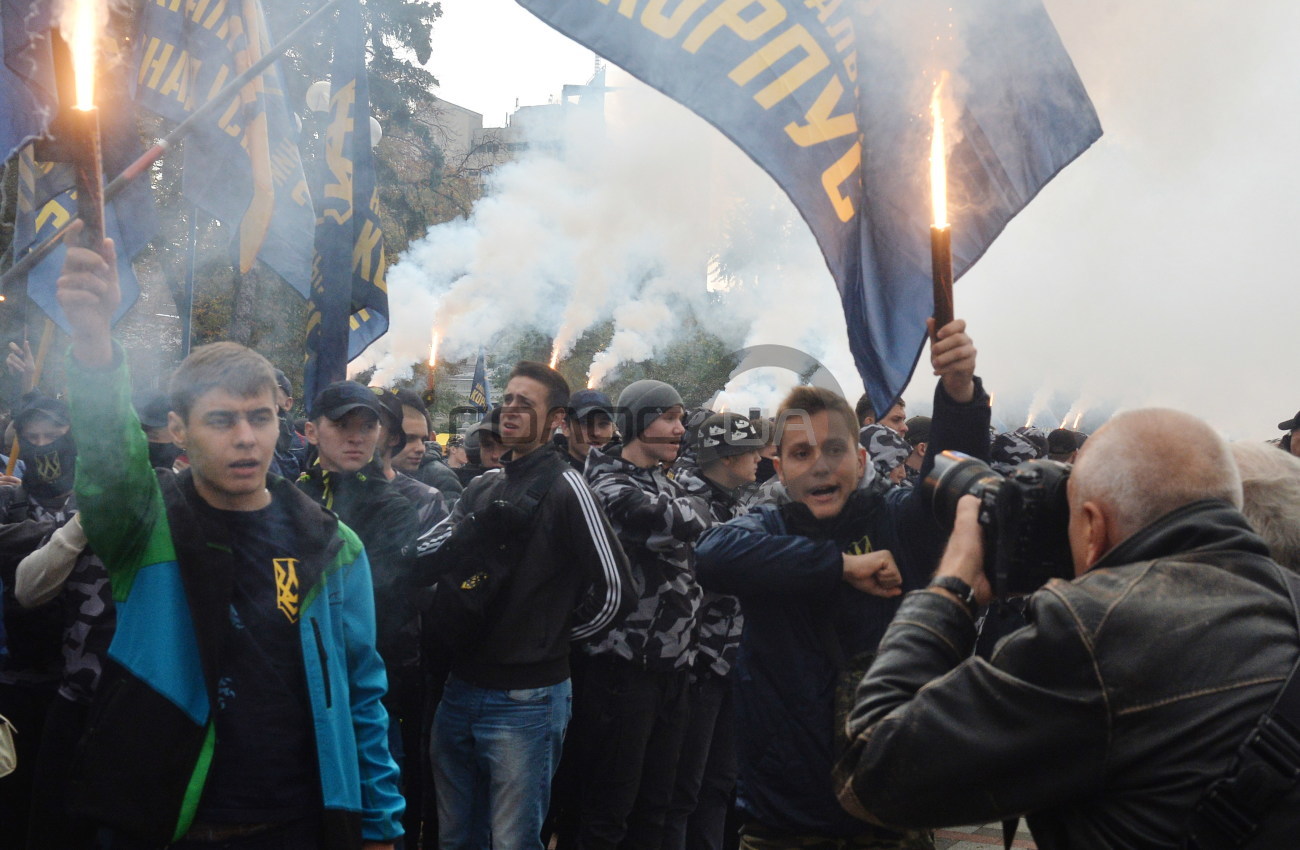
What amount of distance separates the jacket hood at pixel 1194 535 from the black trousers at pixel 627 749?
3158mm

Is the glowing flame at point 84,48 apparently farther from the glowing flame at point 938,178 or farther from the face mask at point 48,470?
the face mask at point 48,470

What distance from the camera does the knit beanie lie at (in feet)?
16.3

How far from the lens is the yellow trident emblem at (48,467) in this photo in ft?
14.5

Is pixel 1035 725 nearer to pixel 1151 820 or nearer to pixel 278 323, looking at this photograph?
pixel 1151 820

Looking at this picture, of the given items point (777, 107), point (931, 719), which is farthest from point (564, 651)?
point (931, 719)

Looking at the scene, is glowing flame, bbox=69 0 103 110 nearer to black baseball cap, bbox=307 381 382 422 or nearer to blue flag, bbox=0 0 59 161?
blue flag, bbox=0 0 59 161

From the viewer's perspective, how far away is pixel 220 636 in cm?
243

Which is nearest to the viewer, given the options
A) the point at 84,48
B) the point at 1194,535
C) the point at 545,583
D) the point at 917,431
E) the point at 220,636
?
the point at 1194,535

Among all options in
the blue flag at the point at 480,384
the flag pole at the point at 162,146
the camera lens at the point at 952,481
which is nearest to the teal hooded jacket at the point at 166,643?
the flag pole at the point at 162,146

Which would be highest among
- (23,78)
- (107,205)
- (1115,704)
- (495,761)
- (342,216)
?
(107,205)

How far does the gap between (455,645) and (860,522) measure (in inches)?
70.2

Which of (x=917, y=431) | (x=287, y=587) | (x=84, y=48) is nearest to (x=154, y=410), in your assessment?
(x=287, y=587)

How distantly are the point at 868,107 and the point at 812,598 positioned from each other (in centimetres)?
150

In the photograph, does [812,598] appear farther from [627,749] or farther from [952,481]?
[627,749]
